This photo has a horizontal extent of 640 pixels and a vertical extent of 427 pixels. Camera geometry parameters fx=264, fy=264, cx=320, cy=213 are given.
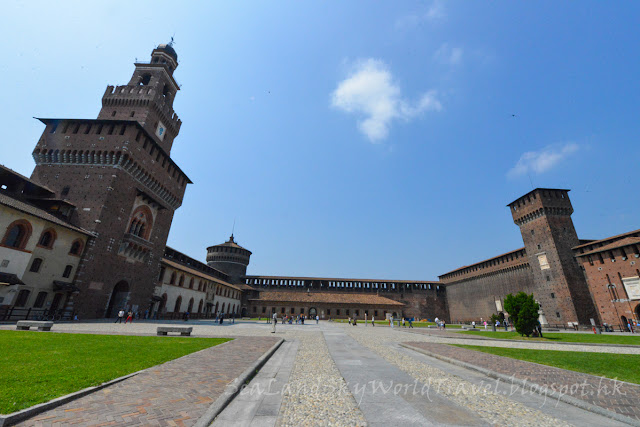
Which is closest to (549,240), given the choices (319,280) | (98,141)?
(319,280)

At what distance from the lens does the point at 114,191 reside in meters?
24.5

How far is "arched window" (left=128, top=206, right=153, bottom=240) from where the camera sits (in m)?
27.7

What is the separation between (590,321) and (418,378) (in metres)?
44.3

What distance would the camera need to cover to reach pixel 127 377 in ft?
18.4

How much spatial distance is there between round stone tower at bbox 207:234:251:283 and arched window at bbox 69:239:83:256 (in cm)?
3935

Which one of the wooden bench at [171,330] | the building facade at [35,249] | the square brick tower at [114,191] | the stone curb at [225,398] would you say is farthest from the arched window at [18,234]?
the stone curb at [225,398]

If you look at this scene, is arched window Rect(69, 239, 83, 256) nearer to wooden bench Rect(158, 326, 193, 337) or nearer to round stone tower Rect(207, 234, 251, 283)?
wooden bench Rect(158, 326, 193, 337)

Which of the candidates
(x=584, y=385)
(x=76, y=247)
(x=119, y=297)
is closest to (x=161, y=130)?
(x=76, y=247)

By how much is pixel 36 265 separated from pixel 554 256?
58.1m

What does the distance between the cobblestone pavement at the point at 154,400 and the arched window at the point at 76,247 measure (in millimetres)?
21779

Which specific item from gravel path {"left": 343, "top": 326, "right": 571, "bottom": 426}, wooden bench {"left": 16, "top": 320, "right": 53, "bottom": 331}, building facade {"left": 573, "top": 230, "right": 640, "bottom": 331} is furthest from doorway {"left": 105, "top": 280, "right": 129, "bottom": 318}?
building facade {"left": 573, "top": 230, "right": 640, "bottom": 331}

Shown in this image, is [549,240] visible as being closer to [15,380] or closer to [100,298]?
[15,380]

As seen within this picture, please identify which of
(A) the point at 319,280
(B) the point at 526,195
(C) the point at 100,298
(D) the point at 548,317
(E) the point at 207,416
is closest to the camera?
(E) the point at 207,416

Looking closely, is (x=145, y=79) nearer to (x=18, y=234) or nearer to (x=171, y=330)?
(x=18, y=234)
